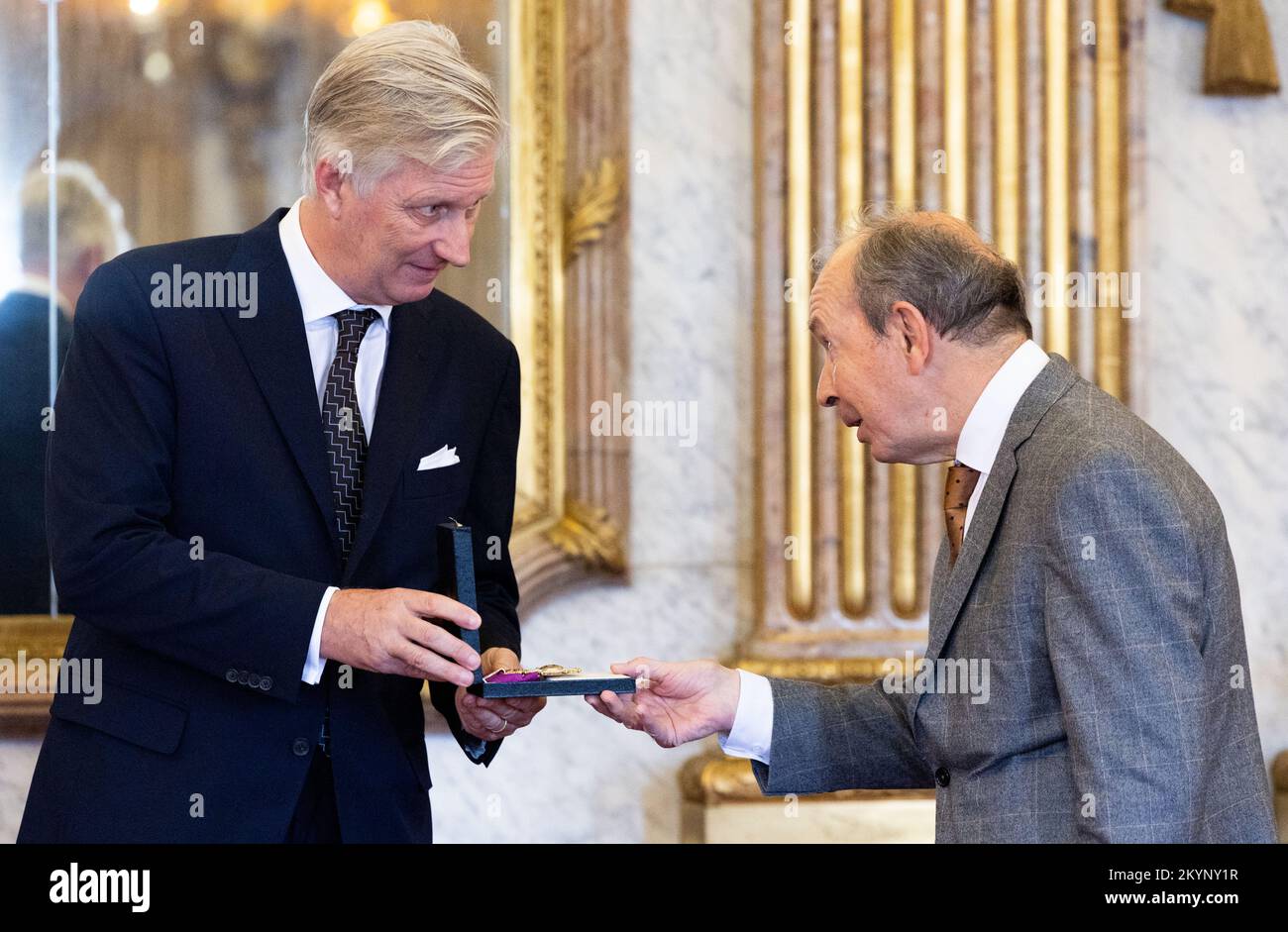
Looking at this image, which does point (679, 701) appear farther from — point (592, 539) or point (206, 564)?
point (592, 539)

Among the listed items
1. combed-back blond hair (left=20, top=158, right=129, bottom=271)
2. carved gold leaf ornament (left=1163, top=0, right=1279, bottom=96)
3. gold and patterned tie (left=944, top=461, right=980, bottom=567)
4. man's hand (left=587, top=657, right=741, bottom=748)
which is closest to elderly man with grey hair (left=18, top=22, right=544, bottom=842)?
man's hand (left=587, top=657, right=741, bottom=748)

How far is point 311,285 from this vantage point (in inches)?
94.7

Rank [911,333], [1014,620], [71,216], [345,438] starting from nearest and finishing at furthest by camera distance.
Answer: [1014,620]
[911,333]
[345,438]
[71,216]

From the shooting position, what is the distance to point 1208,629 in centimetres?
195

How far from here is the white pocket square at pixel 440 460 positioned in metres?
2.43

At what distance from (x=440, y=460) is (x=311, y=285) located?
1.18 feet

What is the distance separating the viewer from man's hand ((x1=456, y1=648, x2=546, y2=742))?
2.45m

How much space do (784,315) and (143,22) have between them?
6.72ft

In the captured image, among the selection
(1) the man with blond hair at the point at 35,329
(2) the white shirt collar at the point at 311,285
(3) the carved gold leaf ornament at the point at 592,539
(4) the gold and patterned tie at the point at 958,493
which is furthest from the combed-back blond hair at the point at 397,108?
(1) the man with blond hair at the point at 35,329

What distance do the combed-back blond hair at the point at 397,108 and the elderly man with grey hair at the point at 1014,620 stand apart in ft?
2.09

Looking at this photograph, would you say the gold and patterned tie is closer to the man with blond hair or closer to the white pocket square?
the white pocket square

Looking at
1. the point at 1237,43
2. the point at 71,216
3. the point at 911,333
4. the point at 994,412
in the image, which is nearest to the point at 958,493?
the point at 994,412

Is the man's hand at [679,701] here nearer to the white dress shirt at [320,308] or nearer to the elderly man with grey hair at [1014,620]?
the elderly man with grey hair at [1014,620]

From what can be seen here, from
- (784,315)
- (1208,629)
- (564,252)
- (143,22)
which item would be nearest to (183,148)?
(143,22)
